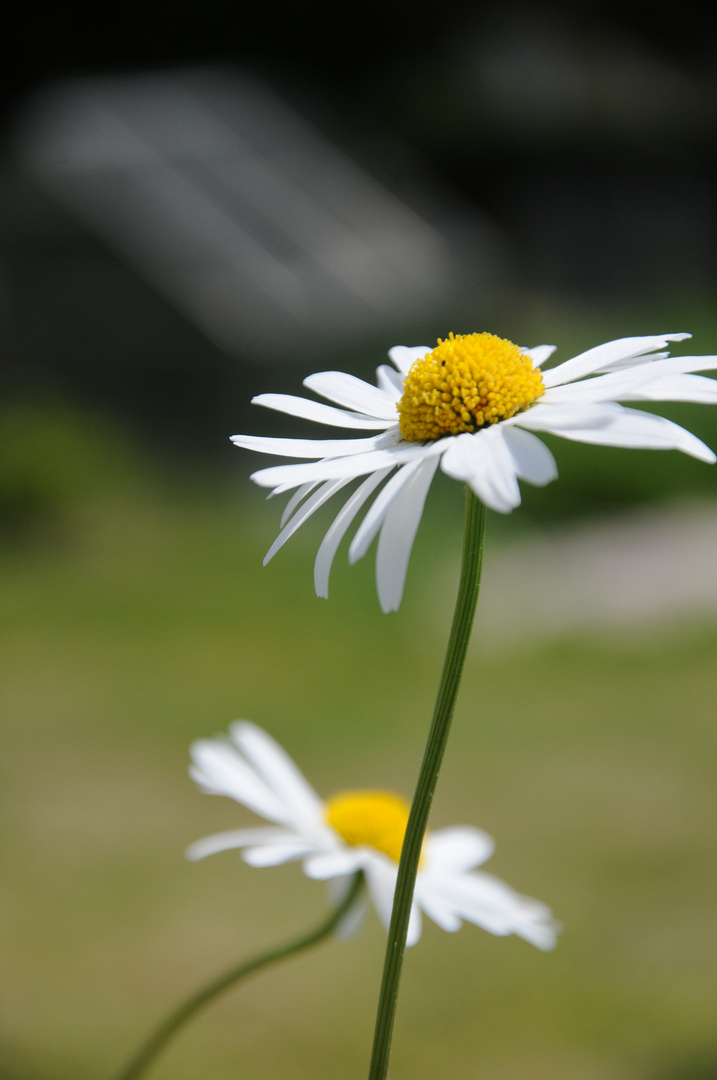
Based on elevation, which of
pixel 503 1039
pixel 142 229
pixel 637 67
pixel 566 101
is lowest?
pixel 503 1039

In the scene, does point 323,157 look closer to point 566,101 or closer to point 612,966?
point 566,101

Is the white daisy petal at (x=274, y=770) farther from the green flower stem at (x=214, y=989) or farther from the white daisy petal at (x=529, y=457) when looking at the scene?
the white daisy petal at (x=529, y=457)

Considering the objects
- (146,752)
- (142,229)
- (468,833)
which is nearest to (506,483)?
(468,833)

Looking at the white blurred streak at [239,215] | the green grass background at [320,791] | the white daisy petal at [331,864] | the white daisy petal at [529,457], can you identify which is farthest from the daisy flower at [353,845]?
the white blurred streak at [239,215]

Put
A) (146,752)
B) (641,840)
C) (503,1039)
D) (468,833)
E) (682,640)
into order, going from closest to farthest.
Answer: (468,833) < (503,1039) < (641,840) < (146,752) < (682,640)

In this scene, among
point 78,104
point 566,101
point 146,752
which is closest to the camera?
point 146,752

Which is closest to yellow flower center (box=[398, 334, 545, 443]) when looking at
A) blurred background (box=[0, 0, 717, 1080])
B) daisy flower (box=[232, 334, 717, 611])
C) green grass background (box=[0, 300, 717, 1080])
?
daisy flower (box=[232, 334, 717, 611])

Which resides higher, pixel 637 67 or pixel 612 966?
pixel 637 67
